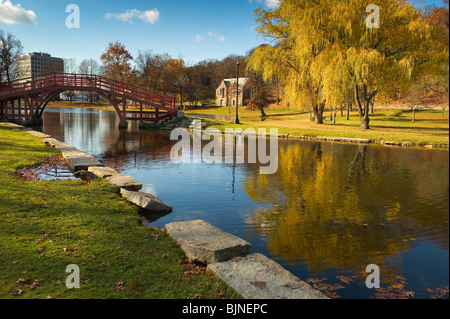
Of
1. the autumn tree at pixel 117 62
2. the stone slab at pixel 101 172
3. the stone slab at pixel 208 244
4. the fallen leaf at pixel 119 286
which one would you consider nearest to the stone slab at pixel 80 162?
the stone slab at pixel 101 172

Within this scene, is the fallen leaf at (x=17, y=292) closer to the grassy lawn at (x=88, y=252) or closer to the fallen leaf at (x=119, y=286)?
the grassy lawn at (x=88, y=252)

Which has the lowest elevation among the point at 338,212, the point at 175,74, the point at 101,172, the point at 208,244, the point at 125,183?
the point at 338,212

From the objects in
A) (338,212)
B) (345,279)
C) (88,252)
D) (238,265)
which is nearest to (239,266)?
(238,265)

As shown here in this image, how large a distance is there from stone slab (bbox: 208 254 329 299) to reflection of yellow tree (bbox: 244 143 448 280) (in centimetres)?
106

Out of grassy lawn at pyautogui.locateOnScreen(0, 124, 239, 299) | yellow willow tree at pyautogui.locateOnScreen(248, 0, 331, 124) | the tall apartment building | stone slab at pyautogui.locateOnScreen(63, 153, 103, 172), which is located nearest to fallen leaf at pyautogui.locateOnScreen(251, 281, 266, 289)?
grassy lawn at pyautogui.locateOnScreen(0, 124, 239, 299)

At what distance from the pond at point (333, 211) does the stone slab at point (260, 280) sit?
2.12 ft

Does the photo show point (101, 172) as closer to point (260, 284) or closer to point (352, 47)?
point (260, 284)

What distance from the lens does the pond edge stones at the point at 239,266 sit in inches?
162

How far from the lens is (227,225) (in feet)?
24.3

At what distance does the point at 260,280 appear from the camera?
4.40m

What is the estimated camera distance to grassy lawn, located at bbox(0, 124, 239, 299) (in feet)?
13.5

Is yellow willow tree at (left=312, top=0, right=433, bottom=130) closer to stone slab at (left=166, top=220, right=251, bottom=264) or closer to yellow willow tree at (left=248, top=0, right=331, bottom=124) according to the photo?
yellow willow tree at (left=248, top=0, right=331, bottom=124)

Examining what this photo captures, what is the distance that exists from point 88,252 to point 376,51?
25394 millimetres

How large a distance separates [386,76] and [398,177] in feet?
53.7
